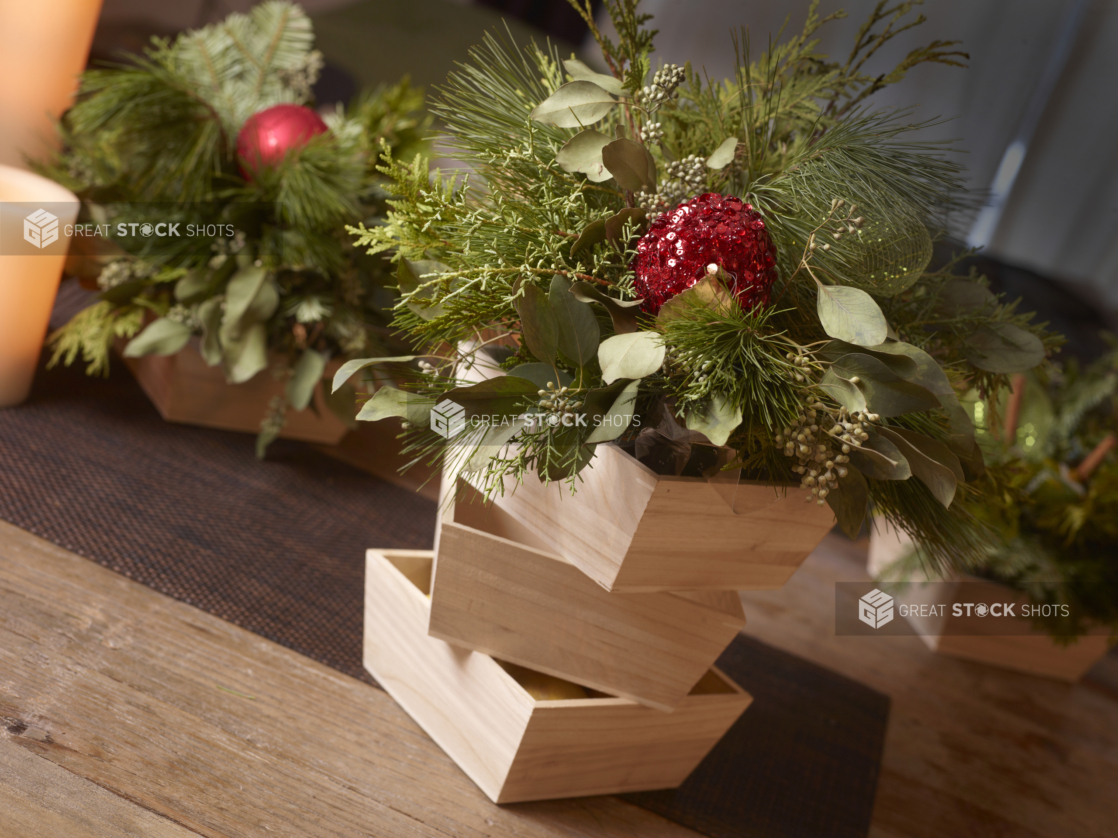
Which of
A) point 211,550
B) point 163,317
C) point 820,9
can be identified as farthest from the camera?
point 820,9

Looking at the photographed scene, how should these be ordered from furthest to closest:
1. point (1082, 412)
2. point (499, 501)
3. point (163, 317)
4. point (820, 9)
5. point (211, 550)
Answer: point (820, 9)
point (1082, 412)
point (163, 317)
point (211, 550)
point (499, 501)

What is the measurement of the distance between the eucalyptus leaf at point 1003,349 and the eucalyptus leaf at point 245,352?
27.3 inches

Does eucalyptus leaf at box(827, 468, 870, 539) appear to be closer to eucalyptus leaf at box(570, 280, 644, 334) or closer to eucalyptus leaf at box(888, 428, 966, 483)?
eucalyptus leaf at box(888, 428, 966, 483)

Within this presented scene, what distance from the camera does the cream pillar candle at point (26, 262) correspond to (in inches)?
31.0

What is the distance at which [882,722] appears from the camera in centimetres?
84

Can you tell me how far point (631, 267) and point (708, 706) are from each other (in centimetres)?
35

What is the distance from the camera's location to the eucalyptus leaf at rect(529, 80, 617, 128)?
0.49 metres

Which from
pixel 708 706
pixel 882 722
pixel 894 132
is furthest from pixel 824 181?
pixel 882 722

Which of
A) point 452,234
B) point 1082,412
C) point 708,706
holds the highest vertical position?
point 452,234

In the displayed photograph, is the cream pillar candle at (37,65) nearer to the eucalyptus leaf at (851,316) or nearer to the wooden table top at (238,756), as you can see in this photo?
the wooden table top at (238,756)

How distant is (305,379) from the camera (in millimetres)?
915

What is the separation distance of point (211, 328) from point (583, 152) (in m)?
0.57

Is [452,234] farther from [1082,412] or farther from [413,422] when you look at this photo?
[1082,412]

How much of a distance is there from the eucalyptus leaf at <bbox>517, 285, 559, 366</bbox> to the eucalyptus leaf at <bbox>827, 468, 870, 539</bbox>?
7.0 inches
